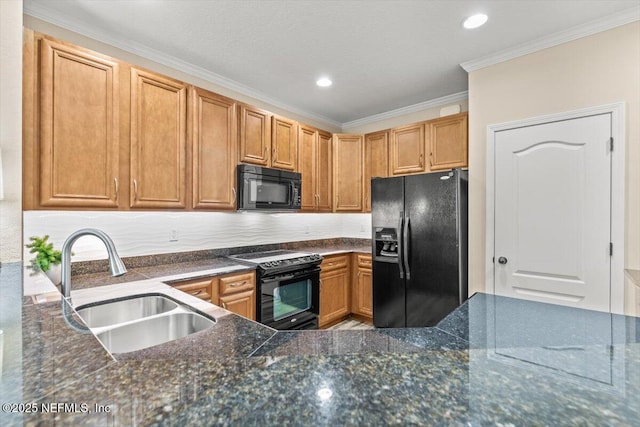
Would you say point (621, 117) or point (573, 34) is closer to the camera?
point (621, 117)

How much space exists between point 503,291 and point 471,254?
0.40 m

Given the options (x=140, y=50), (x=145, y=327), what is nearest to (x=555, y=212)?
(x=145, y=327)

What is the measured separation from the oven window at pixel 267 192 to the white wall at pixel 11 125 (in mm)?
1651

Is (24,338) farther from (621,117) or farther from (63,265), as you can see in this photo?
(621,117)

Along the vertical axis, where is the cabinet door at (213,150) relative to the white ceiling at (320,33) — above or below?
below

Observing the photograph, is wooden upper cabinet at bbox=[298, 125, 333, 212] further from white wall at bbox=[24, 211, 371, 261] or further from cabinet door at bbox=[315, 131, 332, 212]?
white wall at bbox=[24, 211, 371, 261]

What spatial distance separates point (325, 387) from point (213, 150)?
2672 millimetres

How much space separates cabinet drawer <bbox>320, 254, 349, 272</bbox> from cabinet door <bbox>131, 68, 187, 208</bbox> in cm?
172

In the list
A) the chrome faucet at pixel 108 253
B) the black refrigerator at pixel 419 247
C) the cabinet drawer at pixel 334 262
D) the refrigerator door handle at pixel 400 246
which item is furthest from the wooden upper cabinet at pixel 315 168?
the chrome faucet at pixel 108 253

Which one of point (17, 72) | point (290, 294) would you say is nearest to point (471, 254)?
point (290, 294)

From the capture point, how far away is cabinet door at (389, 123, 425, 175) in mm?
3557

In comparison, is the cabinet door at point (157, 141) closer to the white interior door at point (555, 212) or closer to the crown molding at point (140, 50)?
the crown molding at point (140, 50)

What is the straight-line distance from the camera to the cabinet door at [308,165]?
369 centimetres

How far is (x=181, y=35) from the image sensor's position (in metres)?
2.39
